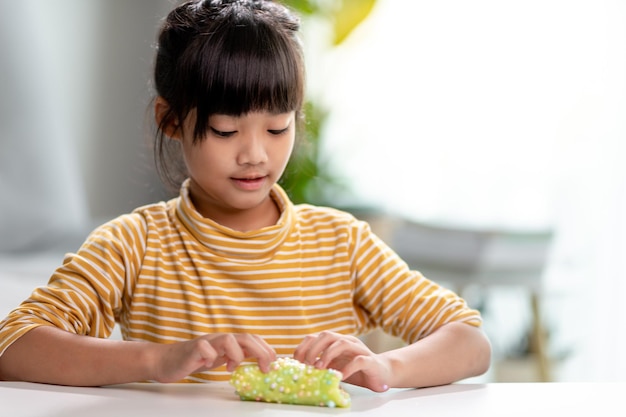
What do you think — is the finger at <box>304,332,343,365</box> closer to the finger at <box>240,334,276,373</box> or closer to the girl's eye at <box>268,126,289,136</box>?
the finger at <box>240,334,276,373</box>

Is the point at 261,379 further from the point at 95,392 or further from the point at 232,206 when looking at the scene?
the point at 232,206

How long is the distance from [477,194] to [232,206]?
8.57 feet

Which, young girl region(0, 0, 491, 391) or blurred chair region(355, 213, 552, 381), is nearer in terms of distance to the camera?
young girl region(0, 0, 491, 391)

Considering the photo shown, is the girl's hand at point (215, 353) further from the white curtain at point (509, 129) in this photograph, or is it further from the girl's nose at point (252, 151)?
the white curtain at point (509, 129)

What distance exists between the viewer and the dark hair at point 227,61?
106 centimetres

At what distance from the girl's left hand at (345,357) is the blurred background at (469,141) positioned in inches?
80.5

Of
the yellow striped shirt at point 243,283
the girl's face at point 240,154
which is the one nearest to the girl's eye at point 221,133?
the girl's face at point 240,154

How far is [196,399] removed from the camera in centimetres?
90

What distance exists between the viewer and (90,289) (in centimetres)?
108

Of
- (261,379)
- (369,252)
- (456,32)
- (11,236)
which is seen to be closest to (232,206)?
(369,252)

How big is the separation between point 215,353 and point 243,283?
272mm

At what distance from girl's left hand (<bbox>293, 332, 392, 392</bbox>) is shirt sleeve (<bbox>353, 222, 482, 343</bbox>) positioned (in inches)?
6.6

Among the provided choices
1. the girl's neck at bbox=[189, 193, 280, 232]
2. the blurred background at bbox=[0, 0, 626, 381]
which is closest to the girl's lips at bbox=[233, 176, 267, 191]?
the girl's neck at bbox=[189, 193, 280, 232]

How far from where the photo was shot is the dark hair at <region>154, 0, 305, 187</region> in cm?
106
